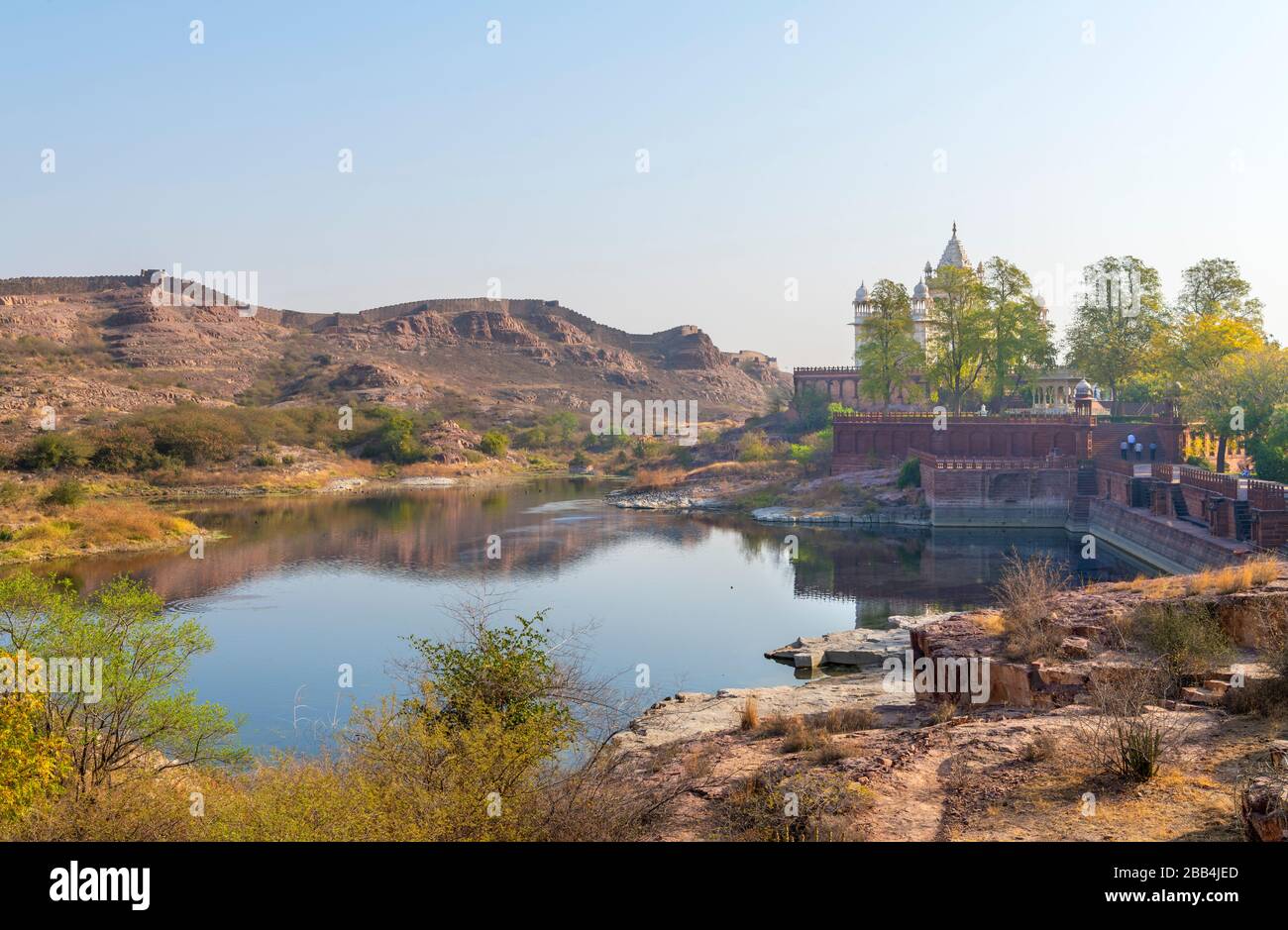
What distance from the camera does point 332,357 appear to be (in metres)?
119

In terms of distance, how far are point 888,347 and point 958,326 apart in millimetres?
6309

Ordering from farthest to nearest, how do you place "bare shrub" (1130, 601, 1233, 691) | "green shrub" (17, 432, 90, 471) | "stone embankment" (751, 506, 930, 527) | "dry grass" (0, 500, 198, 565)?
"green shrub" (17, 432, 90, 471) → "stone embankment" (751, 506, 930, 527) → "dry grass" (0, 500, 198, 565) → "bare shrub" (1130, 601, 1233, 691)

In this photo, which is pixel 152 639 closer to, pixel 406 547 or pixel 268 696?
pixel 268 696

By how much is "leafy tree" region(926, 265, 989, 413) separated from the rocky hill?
2080 inches

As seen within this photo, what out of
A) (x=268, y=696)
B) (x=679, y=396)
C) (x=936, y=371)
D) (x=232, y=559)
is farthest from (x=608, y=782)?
(x=679, y=396)

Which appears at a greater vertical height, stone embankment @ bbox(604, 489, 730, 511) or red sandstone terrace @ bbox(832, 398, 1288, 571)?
red sandstone terrace @ bbox(832, 398, 1288, 571)

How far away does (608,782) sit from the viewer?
9703 millimetres

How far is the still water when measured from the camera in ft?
71.2

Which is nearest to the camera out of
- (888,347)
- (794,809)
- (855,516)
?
(794,809)

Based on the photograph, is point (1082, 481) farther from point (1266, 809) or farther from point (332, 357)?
point (332, 357)

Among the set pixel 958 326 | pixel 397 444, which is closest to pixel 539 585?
pixel 958 326

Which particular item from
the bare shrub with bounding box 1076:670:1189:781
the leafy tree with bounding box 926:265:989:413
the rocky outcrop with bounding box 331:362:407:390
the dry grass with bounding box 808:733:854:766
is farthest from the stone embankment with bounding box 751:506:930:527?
the rocky outcrop with bounding box 331:362:407:390

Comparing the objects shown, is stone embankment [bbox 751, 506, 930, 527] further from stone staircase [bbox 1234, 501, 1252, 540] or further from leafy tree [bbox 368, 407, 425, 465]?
leafy tree [bbox 368, 407, 425, 465]

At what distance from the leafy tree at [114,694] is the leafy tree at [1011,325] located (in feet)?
164
